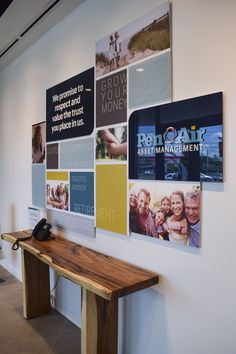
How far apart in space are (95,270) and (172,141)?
100 cm

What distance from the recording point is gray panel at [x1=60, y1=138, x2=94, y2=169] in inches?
98.2

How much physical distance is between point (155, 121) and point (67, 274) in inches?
45.8

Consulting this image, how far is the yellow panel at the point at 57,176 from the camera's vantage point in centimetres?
283

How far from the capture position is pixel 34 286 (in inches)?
115

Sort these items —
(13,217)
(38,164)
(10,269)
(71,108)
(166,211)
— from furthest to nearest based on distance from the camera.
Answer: (10,269) < (13,217) < (38,164) < (71,108) < (166,211)

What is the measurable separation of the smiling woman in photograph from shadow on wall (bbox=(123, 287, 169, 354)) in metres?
0.43

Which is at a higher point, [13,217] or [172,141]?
[172,141]

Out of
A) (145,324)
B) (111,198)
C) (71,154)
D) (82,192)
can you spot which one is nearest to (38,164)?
(71,154)

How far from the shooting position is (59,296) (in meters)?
3.04

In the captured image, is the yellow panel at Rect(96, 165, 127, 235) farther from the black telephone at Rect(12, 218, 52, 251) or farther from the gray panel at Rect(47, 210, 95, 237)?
the black telephone at Rect(12, 218, 52, 251)

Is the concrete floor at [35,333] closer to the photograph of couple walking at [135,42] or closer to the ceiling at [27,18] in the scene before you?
the photograph of couple walking at [135,42]

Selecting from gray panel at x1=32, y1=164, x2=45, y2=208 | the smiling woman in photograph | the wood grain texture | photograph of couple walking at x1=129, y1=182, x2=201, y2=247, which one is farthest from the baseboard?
the smiling woman in photograph

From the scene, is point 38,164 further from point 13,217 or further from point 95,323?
point 95,323

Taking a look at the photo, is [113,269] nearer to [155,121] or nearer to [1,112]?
[155,121]
